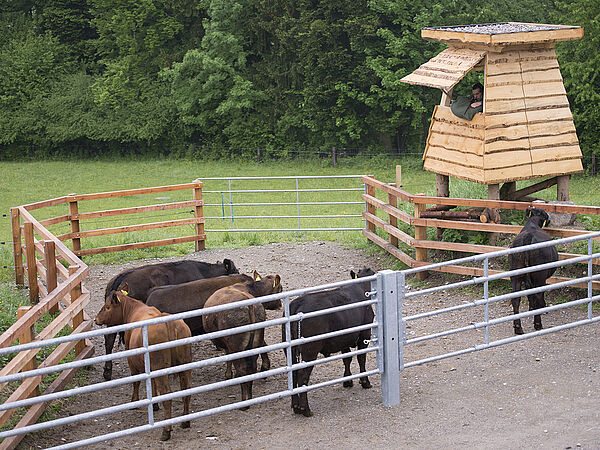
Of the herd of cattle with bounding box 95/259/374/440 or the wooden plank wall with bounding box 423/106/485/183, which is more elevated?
the wooden plank wall with bounding box 423/106/485/183

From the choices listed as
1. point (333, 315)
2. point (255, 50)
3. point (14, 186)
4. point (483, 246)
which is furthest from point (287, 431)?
point (255, 50)

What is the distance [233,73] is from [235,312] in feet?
93.6

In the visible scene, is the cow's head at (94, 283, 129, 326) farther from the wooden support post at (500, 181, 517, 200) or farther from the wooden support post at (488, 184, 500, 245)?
the wooden support post at (500, 181, 517, 200)

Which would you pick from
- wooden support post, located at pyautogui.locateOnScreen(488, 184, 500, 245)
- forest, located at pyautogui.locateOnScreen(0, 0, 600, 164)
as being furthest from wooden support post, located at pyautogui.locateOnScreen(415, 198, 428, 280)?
forest, located at pyautogui.locateOnScreen(0, 0, 600, 164)

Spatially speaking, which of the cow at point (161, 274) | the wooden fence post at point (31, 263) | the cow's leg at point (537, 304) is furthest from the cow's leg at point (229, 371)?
the wooden fence post at point (31, 263)

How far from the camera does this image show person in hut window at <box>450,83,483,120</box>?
12.3m

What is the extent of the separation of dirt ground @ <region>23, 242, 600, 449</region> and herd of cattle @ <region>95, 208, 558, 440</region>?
0.92 ft

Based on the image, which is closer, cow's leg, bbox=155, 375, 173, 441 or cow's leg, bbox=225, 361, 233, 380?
cow's leg, bbox=155, 375, 173, 441

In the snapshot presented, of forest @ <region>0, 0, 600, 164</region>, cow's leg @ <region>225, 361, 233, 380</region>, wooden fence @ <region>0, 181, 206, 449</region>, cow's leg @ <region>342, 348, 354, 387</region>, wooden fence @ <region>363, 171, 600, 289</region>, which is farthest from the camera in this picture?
forest @ <region>0, 0, 600, 164</region>

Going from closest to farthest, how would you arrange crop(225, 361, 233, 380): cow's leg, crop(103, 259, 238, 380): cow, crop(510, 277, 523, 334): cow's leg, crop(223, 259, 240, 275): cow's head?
crop(225, 361, 233, 380): cow's leg < crop(510, 277, 523, 334): cow's leg < crop(103, 259, 238, 380): cow < crop(223, 259, 240, 275): cow's head

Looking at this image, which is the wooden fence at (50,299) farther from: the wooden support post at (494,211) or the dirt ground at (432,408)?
the wooden support post at (494,211)

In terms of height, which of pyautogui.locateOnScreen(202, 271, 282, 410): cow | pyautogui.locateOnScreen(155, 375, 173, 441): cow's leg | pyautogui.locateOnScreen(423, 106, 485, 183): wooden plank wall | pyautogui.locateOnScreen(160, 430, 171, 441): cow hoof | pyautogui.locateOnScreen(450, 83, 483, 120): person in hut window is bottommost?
pyautogui.locateOnScreen(160, 430, 171, 441): cow hoof

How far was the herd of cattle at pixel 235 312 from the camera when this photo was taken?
768 cm

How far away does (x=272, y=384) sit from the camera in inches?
346
